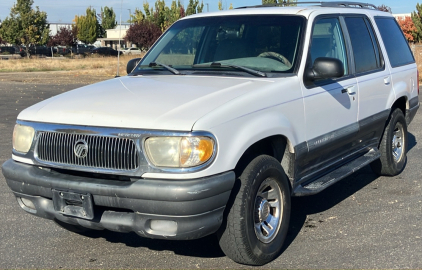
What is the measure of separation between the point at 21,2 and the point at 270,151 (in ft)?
205

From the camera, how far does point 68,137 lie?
3707mm

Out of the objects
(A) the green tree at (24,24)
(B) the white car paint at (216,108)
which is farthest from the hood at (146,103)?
(A) the green tree at (24,24)

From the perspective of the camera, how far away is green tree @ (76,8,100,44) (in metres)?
76.1

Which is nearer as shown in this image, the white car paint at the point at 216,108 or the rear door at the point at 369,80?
the white car paint at the point at 216,108

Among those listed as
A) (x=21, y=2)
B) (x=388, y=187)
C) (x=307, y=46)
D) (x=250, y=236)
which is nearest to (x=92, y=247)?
(x=250, y=236)

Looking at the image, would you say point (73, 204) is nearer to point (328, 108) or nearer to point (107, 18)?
point (328, 108)

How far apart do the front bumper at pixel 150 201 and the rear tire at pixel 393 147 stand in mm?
3283

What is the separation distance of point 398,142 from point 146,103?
4032 millimetres

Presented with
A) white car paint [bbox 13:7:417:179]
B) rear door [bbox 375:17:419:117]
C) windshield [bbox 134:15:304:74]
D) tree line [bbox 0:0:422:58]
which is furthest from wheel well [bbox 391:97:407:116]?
tree line [bbox 0:0:422:58]

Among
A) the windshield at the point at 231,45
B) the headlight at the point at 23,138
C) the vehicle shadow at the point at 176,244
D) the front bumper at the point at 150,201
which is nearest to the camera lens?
the front bumper at the point at 150,201

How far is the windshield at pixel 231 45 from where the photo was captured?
15.5 feet

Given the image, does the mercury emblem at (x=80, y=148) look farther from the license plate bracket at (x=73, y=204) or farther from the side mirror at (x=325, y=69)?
the side mirror at (x=325, y=69)

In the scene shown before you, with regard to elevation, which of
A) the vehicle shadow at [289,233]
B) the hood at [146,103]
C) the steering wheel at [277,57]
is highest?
the steering wheel at [277,57]

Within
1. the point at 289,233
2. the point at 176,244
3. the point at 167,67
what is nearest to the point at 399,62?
the point at 289,233
